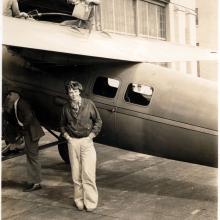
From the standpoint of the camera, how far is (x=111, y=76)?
7625 millimetres

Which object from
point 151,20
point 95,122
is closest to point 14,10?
point 95,122

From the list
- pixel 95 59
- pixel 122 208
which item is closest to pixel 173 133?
pixel 122 208

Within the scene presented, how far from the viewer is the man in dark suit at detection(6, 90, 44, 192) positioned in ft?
26.1

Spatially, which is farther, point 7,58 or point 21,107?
point 7,58

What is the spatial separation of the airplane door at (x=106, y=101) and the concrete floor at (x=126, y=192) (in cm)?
117

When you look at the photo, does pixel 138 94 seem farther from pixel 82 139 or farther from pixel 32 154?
A: pixel 32 154

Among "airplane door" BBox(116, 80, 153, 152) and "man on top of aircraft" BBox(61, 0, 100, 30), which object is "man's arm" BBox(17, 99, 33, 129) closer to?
"airplane door" BBox(116, 80, 153, 152)

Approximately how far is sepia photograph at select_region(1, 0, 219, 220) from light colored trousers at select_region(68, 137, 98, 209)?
0.7 inches

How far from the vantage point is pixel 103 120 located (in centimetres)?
770

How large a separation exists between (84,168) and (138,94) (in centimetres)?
167

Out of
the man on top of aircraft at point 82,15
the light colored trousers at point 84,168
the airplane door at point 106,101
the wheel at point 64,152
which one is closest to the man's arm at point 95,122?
the light colored trousers at point 84,168

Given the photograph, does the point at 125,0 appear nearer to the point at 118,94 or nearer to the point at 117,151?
the point at 117,151

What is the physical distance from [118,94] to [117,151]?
490cm

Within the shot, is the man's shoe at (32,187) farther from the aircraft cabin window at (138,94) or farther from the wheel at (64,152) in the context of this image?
the aircraft cabin window at (138,94)
